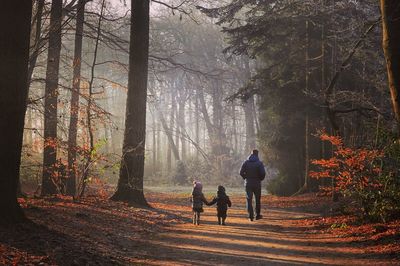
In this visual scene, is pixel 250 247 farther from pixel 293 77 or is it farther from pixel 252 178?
pixel 293 77

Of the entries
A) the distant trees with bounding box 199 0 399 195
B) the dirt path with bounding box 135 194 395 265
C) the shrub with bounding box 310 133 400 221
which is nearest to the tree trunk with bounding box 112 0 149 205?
the dirt path with bounding box 135 194 395 265

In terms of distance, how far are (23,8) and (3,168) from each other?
2762mm

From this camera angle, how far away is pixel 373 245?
9.08 metres

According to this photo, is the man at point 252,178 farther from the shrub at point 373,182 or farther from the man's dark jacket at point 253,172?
the shrub at point 373,182

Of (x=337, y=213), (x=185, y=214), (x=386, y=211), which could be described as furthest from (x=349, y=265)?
(x=185, y=214)

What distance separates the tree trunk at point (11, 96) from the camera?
7859mm

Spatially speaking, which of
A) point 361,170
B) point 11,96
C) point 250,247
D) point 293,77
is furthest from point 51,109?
point 293,77

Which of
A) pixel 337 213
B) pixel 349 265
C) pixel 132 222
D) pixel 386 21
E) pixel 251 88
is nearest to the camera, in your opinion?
pixel 349 265

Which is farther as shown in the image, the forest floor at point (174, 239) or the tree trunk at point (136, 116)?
the tree trunk at point (136, 116)

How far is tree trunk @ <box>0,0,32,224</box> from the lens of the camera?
25.8 feet

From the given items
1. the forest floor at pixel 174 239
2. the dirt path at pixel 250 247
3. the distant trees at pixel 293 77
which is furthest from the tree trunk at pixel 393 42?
the distant trees at pixel 293 77

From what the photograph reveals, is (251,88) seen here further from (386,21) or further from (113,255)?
(113,255)

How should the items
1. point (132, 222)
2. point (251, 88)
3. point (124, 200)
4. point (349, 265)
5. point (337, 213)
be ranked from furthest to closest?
1. point (251, 88)
2. point (124, 200)
3. point (337, 213)
4. point (132, 222)
5. point (349, 265)

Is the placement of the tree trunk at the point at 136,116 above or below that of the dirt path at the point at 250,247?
above
